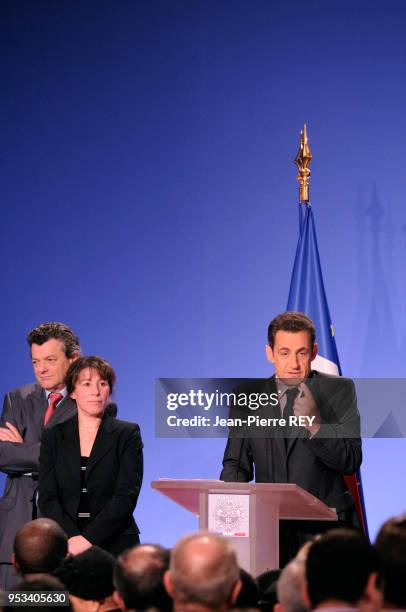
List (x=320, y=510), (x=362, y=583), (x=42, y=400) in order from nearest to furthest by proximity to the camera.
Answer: (x=362, y=583), (x=320, y=510), (x=42, y=400)

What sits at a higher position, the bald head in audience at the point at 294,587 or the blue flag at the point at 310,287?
the blue flag at the point at 310,287

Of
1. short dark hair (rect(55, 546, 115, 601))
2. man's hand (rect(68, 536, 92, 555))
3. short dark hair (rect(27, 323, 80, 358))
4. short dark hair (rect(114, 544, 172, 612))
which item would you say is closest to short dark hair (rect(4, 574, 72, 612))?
short dark hair (rect(114, 544, 172, 612))

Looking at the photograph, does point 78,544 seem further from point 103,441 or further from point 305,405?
point 305,405

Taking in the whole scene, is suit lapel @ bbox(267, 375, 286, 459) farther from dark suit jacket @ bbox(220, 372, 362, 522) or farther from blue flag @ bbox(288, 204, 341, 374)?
blue flag @ bbox(288, 204, 341, 374)

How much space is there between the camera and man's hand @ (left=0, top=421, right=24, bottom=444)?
437 centimetres

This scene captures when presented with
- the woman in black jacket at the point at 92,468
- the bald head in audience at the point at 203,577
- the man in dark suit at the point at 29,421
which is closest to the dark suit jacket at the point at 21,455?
the man in dark suit at the point at 29,421

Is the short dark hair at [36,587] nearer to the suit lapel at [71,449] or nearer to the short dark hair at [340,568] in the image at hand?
the short dark hair at [340,568]

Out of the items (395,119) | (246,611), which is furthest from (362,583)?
(395,119)

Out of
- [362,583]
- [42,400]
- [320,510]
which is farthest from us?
[42,400]

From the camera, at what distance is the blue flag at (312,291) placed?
18.4 feet

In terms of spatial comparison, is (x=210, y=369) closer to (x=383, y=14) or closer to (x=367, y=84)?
(x=367, y=84)

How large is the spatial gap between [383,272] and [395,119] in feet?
3.09

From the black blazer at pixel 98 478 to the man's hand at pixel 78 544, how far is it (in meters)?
0.05

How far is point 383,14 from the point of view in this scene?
637cm
